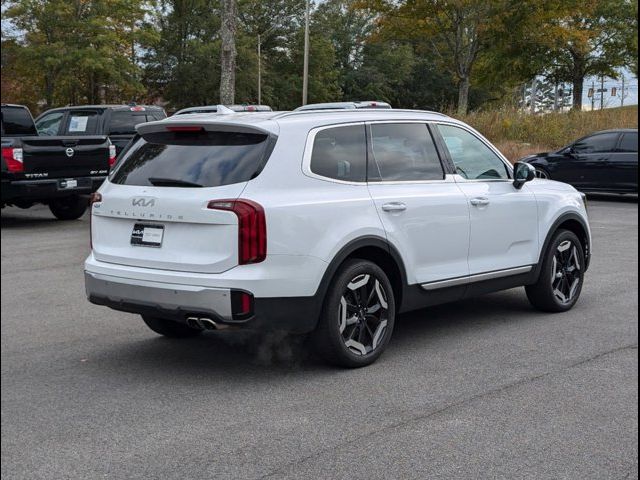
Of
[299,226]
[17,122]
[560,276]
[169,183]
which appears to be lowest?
[560,276]

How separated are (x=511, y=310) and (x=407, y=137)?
7.00 feet

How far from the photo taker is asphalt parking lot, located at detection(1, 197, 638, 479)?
4.13 metres

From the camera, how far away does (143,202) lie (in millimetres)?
5602

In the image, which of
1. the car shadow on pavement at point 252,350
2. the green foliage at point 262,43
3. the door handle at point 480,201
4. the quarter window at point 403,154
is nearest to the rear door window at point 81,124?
the green foliage at point 262,43

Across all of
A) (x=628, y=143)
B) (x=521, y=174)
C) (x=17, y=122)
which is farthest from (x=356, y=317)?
(x=628, y=143)

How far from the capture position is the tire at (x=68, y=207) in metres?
15.4

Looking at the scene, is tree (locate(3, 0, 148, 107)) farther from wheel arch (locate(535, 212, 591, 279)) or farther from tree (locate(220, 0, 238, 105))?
wheel arch (locate(535, 212, 591, 279))

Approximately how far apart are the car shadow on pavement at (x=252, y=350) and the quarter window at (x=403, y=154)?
125 cm

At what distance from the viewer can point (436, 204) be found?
6.45m

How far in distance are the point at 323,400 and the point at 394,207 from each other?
5.06 ft

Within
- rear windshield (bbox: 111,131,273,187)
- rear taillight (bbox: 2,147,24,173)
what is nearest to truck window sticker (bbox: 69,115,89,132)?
rear taillight (bbox: 2,147,24,173)

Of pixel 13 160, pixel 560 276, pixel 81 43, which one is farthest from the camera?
pixel 81 43

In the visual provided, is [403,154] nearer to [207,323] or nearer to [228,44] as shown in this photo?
[207,323]

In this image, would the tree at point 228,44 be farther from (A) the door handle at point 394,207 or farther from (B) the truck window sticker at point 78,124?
(A) the door handle at point 394,207
